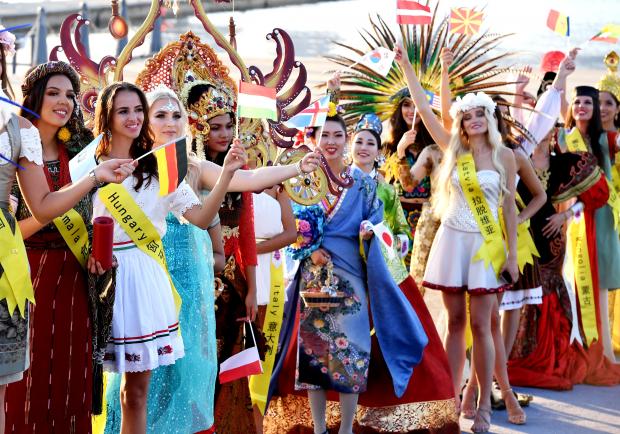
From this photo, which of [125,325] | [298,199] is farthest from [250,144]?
[125,325]

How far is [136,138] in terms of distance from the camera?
14.4ft

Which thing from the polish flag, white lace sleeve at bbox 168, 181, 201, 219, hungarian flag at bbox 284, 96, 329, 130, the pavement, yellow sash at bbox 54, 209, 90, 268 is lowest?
the pavement

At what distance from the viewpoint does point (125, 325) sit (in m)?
4.22

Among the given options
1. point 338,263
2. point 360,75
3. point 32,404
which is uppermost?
point 360,75

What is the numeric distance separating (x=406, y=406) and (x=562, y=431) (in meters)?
0.88

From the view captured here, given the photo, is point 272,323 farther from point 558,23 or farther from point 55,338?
point 558,23

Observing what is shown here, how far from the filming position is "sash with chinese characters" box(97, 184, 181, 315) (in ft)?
13.9

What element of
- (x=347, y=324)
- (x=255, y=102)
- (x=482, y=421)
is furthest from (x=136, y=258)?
(x=482, y=421)

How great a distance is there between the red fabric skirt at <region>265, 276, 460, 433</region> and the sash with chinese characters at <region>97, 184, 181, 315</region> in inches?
58.4

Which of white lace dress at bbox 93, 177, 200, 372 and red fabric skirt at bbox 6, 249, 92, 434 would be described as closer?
red fabric skirt at bbox 6, 249, 92, 434

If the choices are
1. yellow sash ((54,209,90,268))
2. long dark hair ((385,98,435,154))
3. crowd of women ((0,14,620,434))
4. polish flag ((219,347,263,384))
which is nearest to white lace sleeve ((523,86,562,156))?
crowd of women ((0,14,620,434))

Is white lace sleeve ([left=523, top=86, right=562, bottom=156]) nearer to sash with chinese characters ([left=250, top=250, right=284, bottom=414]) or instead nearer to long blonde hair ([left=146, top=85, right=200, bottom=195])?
sash with chinese characters ([left=250, top=250, right=284, bottom=414])

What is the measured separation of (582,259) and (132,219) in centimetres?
411

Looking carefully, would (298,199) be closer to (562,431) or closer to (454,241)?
(454,241)
